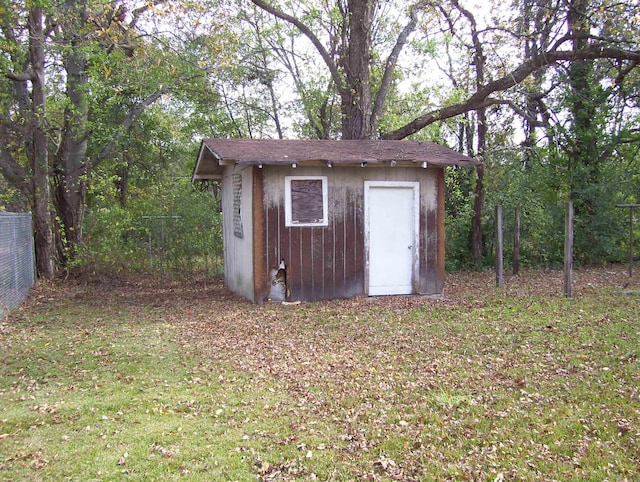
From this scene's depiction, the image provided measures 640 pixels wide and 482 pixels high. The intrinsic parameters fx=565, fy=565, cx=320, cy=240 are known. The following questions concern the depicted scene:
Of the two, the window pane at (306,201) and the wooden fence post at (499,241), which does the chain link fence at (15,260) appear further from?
the wooden fence post at (499,241)

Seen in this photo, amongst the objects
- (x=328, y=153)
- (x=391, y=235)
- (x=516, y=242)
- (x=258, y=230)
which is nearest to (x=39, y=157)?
(x=258, y=230)

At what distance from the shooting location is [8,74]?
40.2 ft

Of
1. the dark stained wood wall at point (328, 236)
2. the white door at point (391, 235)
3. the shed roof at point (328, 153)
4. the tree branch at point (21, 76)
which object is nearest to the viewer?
the shed roof at point (328, 153)

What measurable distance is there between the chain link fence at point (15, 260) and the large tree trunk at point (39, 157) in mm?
785

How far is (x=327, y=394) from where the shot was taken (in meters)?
5.50

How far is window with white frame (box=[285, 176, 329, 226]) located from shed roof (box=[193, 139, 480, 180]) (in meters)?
0.47

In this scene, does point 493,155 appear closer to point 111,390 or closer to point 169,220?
point 169,220

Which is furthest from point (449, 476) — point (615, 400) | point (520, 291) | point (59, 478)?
point (520, 291)

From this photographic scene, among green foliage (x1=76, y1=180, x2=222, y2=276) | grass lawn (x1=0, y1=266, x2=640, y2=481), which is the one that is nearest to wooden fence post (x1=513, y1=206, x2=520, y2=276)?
grass lawn (x1=0, y1=266, x2=640, y2=481)

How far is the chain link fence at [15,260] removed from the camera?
9.64 meters

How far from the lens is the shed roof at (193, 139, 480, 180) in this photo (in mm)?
10148

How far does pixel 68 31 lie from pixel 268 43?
1209 centimetres

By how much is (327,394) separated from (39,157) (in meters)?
11.0

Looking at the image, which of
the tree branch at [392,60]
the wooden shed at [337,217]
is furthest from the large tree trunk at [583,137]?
the wooden shed at [337,217]
